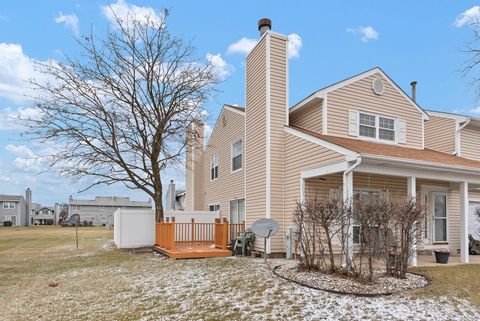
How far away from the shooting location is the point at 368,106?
13.0 m

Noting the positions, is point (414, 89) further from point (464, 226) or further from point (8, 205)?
point (8, 205)

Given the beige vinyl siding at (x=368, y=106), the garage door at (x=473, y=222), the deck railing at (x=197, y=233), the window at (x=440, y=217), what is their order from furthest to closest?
the garage door at (x=473, y=222)
the window at (x=440, y=217)
the deck railing at (x=197, y=233)
the beige vinyl siding at (x=368, y=106)

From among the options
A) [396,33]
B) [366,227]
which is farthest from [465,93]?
[366,227]

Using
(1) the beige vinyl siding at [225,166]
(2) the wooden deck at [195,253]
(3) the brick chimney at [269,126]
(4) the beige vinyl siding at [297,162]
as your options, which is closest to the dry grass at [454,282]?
(4) the beige vinyl siding at [297,162]

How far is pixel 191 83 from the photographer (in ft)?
56.2

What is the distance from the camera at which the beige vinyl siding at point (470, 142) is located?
15.6 metres

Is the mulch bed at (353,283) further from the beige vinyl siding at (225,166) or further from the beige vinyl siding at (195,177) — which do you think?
the beige vinyl siding at (195,177)

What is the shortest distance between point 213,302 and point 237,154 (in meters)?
9.68

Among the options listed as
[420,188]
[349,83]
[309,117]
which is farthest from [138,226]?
[420,188]

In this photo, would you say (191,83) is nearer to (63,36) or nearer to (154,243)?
(63,36)

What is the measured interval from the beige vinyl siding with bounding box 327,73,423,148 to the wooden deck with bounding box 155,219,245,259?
192 inches

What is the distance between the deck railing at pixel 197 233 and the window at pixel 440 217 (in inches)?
264

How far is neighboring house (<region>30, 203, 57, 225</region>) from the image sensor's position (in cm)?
7812

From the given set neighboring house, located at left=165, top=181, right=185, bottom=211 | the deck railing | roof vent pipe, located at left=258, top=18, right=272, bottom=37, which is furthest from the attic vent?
neighboring house, located at left=165, top=181, right=185, bottom=211
